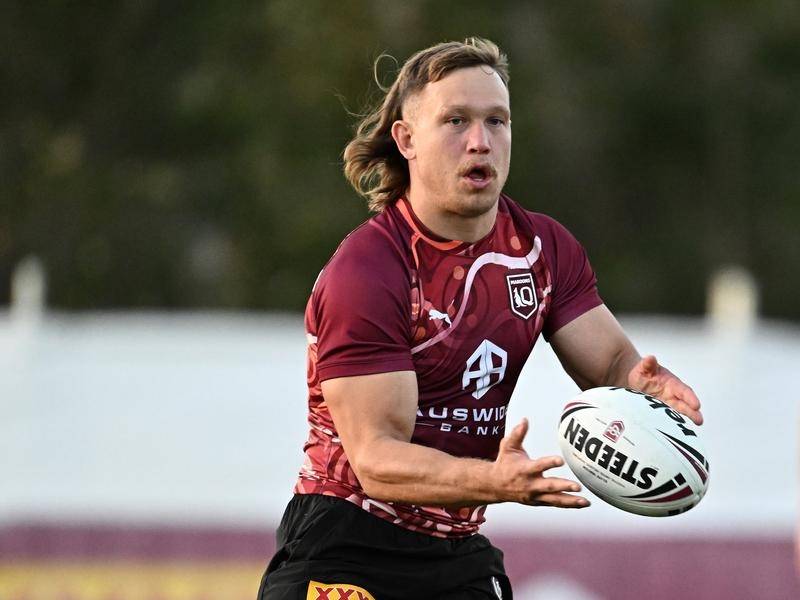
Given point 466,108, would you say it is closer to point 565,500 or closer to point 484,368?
point 484,368

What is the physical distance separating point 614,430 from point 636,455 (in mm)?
108

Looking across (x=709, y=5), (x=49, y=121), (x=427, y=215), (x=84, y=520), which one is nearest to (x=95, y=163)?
(x=49, y=121)

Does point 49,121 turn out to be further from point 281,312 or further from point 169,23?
point 281,312

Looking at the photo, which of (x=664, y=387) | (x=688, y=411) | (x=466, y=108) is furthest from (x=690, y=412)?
(x=466, y=108)

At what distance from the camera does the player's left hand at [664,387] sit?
5.43 metres

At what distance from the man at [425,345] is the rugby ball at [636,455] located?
27cm

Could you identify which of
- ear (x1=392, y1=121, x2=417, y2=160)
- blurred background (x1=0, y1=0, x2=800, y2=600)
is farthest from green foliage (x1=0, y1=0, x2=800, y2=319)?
ear (x1=392, y1=121, x2=417, y2=160)

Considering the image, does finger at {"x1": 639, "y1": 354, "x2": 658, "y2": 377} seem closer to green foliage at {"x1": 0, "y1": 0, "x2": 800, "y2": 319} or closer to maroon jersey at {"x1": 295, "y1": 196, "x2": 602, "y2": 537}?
maroon jersey at {"x1": 295, "y1": 196, "x2": 602, "y2": 537}

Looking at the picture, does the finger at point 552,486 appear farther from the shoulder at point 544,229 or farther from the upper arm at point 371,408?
the shoulder at point 544,229

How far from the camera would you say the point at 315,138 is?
2564 centimetres

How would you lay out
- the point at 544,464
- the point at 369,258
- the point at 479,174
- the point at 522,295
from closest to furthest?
the point at 544,464 → the point at 369,258 → the point at 479,174 → the point at 522,295

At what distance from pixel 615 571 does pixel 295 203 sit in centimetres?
1570

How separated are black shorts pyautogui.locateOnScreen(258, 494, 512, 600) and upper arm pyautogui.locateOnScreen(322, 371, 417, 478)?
1.10ft

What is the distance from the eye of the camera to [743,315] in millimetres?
11570
